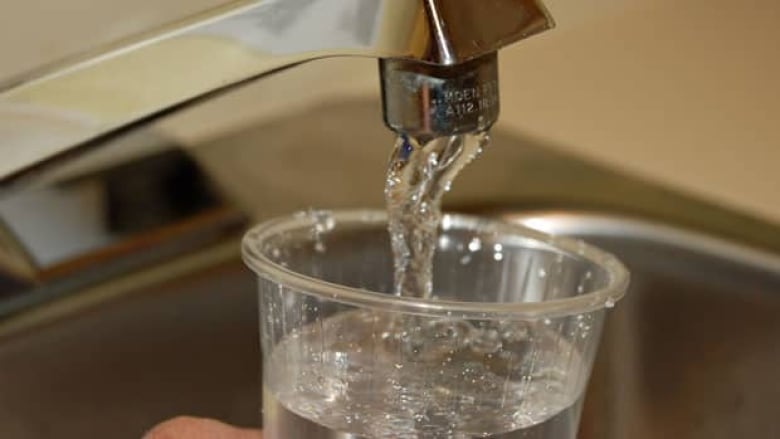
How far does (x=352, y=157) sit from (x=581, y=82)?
0.65 feet

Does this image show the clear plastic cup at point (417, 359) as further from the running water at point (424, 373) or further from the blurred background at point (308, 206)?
the blurred background at point (308, 206)

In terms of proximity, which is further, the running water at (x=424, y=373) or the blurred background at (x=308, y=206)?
the blurred background at (x=308, y=206)

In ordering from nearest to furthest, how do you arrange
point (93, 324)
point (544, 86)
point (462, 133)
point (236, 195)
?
point (462, 133) → point (93, 324) → point (236, 195) → point (544, 86)

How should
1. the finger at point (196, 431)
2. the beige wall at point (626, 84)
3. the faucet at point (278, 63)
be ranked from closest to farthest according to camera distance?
the faucet at point (278, 63) < the finger at point (196, 431) < the beige wall at point (626, 84)

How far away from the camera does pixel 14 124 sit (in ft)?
1.48

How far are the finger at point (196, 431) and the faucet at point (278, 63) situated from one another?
0.11m

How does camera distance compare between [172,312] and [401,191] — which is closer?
[401,191]

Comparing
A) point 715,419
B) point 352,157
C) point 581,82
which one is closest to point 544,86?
point 581,82

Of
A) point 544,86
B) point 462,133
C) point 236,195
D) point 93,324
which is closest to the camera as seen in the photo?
point 462,133

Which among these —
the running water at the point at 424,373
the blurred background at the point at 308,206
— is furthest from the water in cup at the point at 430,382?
the blurred background at the point at 308,206

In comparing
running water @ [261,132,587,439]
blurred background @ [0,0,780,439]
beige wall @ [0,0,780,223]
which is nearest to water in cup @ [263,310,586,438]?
running water @ [261,132,587,439]

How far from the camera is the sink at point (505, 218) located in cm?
59

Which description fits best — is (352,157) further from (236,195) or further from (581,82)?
(581,82)

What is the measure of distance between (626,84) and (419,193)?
492mm
